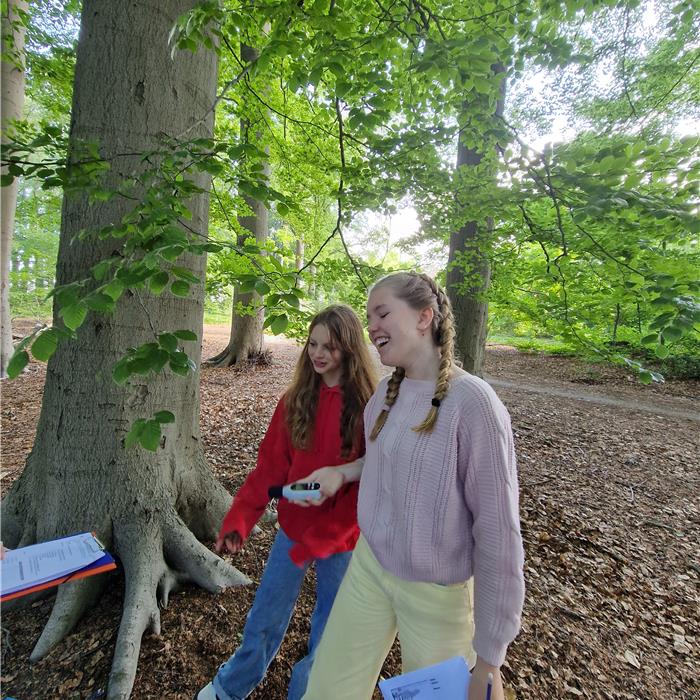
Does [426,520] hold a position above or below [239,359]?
above

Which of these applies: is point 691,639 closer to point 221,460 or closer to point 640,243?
point 640,243

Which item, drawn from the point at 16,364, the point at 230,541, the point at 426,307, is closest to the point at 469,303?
the point at 426,307

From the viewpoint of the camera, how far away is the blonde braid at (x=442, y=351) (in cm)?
126

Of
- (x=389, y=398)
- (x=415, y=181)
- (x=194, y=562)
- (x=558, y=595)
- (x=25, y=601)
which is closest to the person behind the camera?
(x=389, y=398)

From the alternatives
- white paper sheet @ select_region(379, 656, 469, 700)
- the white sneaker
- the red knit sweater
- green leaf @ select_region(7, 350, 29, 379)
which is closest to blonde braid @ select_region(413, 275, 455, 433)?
the red knit sweater

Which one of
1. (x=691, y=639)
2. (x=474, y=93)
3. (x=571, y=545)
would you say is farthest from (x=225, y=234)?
(x=691, y=639)

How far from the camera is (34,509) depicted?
229 centimetres

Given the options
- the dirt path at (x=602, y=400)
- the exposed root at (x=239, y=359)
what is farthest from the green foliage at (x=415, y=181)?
the dirt path at (x=602, y=400)

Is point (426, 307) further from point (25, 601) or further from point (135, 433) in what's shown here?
point (25, 601)

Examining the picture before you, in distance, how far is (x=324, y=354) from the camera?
1814mm

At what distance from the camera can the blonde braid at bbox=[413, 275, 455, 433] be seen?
1265mm

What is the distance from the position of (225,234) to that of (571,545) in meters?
10.4

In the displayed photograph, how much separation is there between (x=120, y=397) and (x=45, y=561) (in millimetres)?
843

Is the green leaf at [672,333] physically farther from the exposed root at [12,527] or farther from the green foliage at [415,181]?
the exposed root at [12,527]
